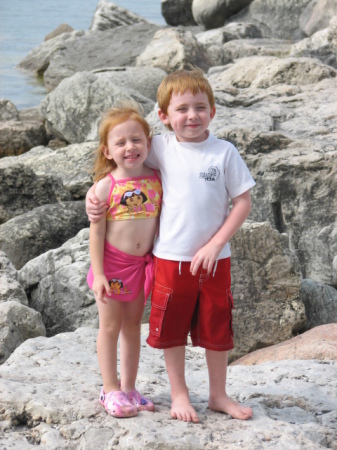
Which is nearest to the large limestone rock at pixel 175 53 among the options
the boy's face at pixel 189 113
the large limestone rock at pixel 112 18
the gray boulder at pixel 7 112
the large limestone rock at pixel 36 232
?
the gray boulder at pixel 7 112

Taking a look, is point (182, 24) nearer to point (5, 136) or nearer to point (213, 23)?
point (213, 23)

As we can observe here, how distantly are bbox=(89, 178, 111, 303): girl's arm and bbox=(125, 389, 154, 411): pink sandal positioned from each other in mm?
401

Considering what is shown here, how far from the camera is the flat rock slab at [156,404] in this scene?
8.77ft

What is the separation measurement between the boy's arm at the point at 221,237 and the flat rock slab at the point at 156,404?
1.90 feet

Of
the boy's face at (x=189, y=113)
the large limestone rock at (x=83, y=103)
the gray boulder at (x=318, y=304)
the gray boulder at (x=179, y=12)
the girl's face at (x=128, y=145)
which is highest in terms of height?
the gray boulder at (x=179, y=12)

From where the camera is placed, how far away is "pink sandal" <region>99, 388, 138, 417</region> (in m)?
2.84

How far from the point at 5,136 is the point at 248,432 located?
8.32 meters

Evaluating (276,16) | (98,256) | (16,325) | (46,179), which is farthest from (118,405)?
(276,16)

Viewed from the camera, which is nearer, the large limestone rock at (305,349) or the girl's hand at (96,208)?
the girl's hand at (96,208)

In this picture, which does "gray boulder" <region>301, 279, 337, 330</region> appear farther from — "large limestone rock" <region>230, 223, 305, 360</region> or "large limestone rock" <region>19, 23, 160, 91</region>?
"large limestone rock" <region>19, 23, 160, 91</region>

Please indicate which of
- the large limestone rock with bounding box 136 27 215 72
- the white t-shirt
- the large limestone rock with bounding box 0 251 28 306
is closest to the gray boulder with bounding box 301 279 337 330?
the large limestone rock with bounding box 0 251 28 306

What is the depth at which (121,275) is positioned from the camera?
291 centimetres

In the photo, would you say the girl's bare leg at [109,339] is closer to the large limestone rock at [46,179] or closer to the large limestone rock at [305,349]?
the large limestone rock at [305,349]

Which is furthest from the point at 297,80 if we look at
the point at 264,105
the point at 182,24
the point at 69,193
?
the point at 182,24
